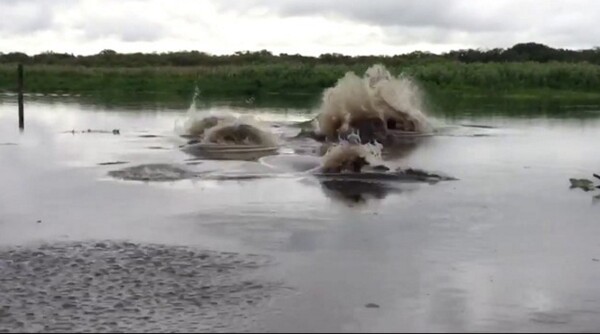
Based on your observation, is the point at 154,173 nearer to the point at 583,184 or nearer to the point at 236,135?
the point at 236,135

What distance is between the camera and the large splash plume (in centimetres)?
2086

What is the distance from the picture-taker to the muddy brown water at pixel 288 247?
680 cm

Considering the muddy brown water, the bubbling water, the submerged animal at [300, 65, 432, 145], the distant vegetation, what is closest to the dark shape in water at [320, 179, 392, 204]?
the muddy brown water

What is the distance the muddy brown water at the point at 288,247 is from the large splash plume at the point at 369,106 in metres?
4.54

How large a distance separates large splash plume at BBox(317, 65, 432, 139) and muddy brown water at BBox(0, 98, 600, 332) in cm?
454

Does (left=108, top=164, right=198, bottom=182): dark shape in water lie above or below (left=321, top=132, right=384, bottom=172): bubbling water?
below

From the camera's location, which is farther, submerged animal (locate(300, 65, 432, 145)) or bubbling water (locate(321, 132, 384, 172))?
submerged animal (locate(300, 65, 432, 145))

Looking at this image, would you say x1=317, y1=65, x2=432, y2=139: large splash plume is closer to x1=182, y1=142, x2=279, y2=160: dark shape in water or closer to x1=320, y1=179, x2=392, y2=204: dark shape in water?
x1=182, y1=142, x2=279, y2=160: dark shape in water

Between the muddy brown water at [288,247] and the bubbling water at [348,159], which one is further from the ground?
the bubbling water at [348,159]

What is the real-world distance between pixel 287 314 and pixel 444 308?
113 cm

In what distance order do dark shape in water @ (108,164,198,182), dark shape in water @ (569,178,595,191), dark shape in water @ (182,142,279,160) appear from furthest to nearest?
dark shape in water @ (182,142,279,160) < dark shape in water @ (108,164,198,182) < dark shape in water @ (569,178,595,191)

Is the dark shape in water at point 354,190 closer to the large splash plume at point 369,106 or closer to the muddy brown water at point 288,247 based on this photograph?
the muddy brown water at point 288,247

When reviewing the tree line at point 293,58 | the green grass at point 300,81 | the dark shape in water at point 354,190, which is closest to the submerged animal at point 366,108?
the dark shape in water at point 354,190

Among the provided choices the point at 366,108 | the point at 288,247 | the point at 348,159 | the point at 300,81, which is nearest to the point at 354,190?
the point at 348,159
